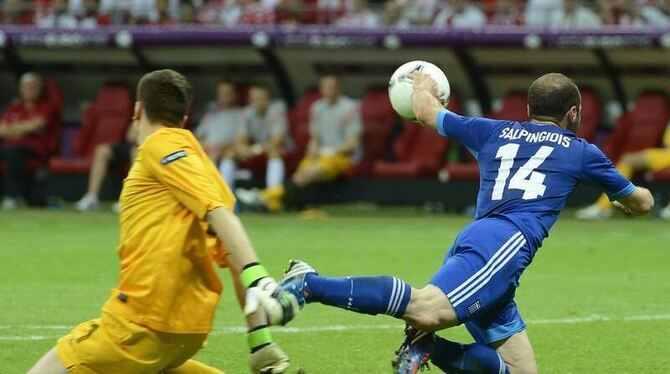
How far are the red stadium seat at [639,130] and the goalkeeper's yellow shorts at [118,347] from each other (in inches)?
517

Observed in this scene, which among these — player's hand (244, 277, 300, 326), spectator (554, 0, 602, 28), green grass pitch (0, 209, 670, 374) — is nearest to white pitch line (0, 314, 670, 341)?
green grass pitch (0, 209, 670, 374)

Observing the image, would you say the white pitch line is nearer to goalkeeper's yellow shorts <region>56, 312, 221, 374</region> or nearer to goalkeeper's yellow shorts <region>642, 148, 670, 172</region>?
goalkeeper's yellow shorts <region>56, 312, 221, 374</region>

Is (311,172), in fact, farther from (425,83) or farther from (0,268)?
(425,83)

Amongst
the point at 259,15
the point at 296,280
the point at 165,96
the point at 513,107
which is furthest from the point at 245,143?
the point at 165,96

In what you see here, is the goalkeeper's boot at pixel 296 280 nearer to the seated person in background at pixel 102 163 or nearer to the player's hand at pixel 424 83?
the player's hand at pixel 424 83

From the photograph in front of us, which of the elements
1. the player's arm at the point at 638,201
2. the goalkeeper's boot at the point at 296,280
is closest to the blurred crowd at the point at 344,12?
the player's arm at the point at 638,201

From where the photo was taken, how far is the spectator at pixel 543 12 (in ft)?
58.9

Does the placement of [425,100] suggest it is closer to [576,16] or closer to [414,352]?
[414,352]

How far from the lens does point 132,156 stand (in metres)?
18.1

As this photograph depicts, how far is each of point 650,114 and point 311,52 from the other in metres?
4.86

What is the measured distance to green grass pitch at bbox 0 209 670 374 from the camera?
7621mm

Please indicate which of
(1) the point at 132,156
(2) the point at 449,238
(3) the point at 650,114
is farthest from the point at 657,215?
(1) the point at 132,156

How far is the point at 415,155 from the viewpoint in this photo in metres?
18.3

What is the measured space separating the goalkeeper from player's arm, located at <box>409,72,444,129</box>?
5.67 feet
